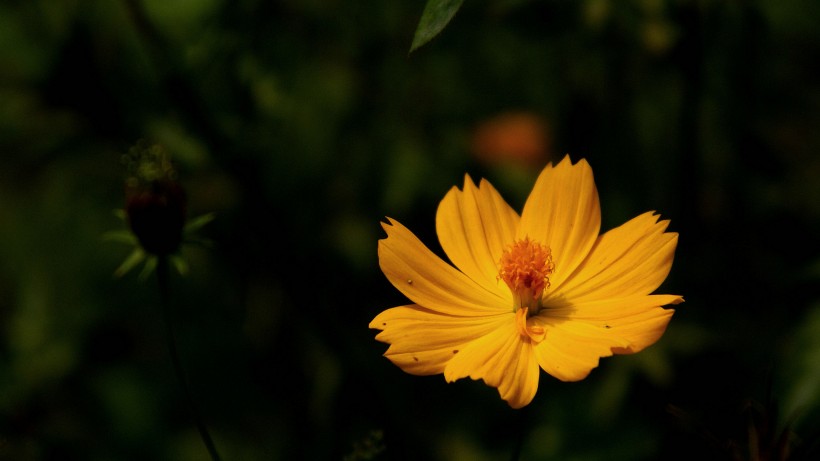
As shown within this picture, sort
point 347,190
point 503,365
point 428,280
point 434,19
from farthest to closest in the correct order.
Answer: point 347,190 → point 428,280 → point 503,365 → point 434,19

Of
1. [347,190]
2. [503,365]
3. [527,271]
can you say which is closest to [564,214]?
[527,271]

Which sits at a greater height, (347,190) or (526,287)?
(526,287)

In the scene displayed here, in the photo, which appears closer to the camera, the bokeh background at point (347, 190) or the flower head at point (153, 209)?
the flower head at point (153, 209)

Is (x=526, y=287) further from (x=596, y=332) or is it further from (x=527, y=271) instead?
(x=596, y=332)

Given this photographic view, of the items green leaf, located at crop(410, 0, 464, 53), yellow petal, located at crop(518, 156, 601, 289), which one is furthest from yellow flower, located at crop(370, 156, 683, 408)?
green leaf, located at crop(410, 0, 464, 53)

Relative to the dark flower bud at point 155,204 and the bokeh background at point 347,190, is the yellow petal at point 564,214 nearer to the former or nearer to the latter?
the dark flower bud at point 155,204

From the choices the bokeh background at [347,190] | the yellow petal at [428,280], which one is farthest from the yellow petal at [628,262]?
the bokeh background at [347,190]

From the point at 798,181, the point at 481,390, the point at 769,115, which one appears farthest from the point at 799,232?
the point at 481,390
